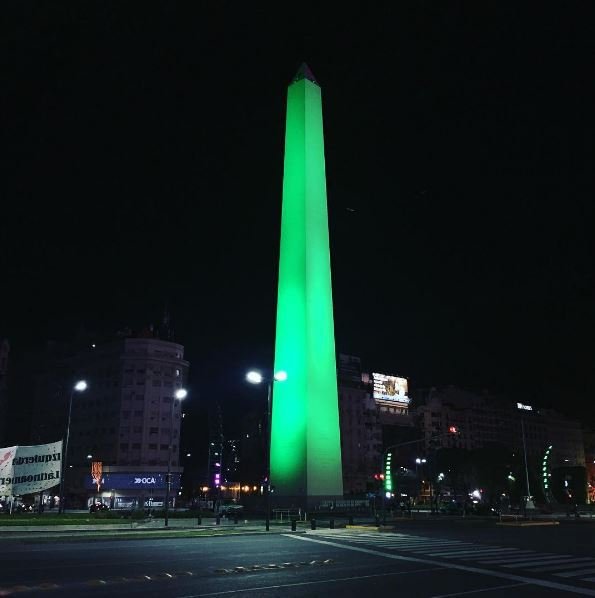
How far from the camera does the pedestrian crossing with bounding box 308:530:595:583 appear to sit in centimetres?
1440

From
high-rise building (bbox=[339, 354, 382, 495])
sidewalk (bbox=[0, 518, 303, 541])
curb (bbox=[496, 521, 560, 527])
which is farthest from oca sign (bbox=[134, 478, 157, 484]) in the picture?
curb (bbox=[496, 521, 560, 527])

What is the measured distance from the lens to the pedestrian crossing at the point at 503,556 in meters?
14.4

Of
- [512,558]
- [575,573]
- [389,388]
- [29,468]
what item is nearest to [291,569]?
[575,573]

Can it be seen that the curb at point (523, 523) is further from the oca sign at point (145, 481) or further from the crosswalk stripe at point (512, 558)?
the oca sign at point (145, 481)

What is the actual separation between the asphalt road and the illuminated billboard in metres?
99.9

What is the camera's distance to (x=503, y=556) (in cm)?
1766

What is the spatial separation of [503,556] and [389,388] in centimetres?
10772

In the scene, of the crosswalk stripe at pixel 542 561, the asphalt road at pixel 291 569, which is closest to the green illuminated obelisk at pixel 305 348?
the asphalt road at pixel 291 569

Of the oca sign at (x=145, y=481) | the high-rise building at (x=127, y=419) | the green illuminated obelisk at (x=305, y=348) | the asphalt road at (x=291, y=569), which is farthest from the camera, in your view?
the high-rise building at (x=127, y=419)

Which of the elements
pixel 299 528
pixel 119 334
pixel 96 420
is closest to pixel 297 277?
pixel 299 528

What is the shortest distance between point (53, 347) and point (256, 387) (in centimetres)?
4070

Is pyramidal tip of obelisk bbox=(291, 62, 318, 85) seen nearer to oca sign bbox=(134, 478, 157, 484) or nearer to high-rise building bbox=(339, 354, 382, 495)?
oca sign bbox=(134, 478, 157, 484)

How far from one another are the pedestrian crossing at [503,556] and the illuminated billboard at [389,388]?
98445mm

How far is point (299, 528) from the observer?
30.5 m
